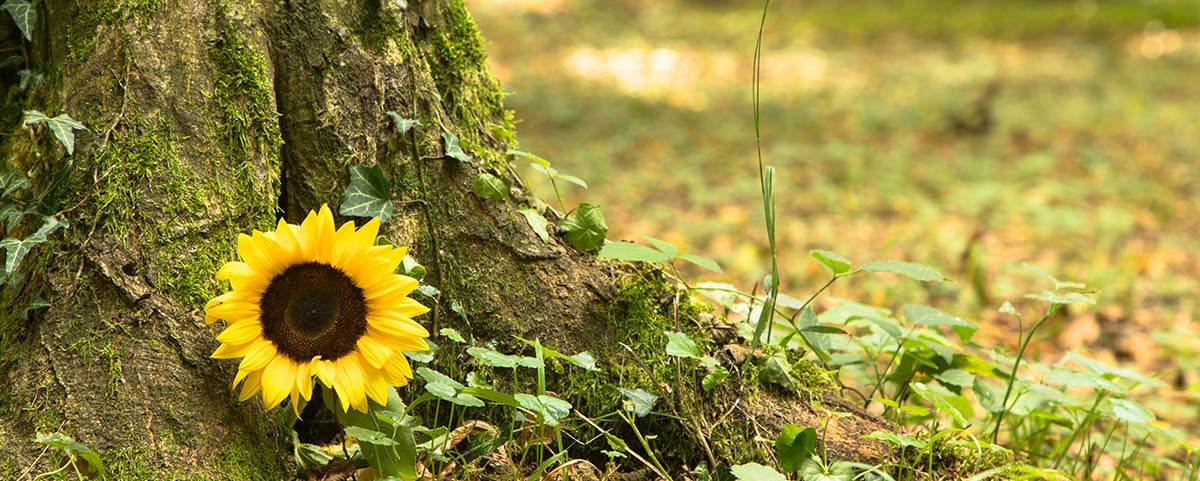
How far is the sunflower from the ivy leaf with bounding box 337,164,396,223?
227 millimetres

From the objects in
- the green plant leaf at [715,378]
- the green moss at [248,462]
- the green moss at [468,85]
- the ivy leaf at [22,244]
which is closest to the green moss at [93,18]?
the ivy leaf at [22,244]

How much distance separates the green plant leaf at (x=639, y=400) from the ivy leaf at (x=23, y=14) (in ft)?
4.62

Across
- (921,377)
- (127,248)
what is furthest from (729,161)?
(127,248)

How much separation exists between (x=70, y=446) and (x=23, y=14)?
93cm

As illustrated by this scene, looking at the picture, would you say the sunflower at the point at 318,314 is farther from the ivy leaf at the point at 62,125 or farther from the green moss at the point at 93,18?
the green moss at the point at 93,18

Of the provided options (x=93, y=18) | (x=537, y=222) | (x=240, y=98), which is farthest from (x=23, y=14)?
(x=537, y=222)

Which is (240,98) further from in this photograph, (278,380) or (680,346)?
(680,346)

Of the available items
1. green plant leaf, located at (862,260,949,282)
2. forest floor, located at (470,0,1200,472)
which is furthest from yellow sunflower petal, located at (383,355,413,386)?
forest floor, located at (470,0,1200,472)

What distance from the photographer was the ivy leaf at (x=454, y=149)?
6.62 feet

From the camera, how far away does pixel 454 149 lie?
2.03 meters

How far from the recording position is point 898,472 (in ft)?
6.63

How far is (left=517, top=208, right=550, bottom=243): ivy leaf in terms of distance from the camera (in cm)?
207

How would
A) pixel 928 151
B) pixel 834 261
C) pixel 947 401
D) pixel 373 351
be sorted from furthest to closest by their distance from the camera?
pixel 928 151 < pixel 947 401 < pixel 834 261 < pixel 373 351

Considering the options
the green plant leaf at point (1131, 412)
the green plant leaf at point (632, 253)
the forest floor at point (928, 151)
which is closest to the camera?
the green plant leaf at point (632, 253)
